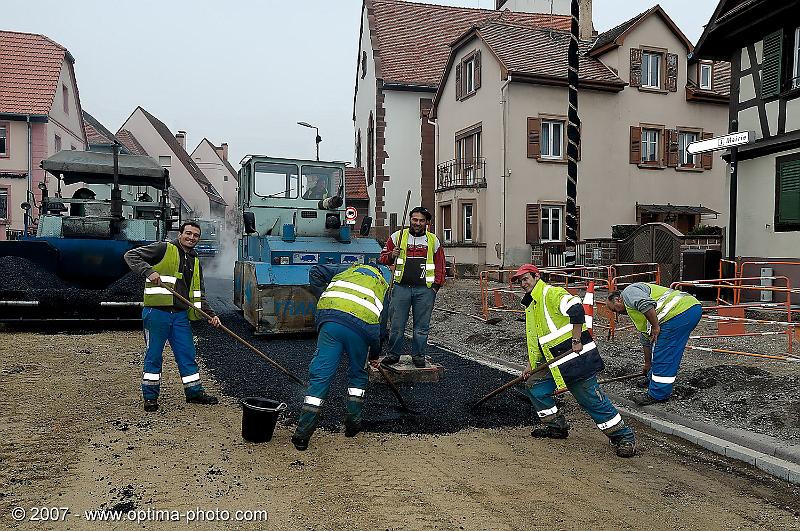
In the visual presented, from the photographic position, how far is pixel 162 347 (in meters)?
5.84

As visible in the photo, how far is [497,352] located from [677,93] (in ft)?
54.1

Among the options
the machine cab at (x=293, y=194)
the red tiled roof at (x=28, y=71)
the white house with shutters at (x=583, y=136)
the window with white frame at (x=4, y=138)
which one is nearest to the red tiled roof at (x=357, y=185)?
the white house with shutters at (x=583, y=136)

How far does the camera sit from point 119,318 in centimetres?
983

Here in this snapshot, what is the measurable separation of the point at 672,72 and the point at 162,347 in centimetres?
2094

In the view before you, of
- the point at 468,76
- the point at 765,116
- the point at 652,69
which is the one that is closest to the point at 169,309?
the point at 765,116

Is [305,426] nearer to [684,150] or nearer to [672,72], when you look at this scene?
[684,150]

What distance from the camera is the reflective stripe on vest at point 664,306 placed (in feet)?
19.8

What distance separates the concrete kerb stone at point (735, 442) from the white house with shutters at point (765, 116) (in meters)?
8.46

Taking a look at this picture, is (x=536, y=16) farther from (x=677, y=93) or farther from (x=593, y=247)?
(x=593, y=247)

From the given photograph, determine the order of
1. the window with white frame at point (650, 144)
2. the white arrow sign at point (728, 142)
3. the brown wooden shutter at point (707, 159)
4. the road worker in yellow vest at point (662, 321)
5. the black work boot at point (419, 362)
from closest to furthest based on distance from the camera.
→ the road worker in yellow vest at point (662, 321) → the black work boot at point (419, 362) → the white arrow sign at point (728, 142) → the window with white frame at point (650, 144) → the brown wooden shutter at point (707, 159)

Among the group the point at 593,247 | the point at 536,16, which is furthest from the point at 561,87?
the point at 536,16

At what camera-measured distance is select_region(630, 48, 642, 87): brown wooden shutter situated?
21.5m

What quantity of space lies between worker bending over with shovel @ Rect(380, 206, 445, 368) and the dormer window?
19.2 meters

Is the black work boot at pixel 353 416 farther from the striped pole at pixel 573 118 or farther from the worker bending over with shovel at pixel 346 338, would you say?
the striped pole at pixel 573 118
